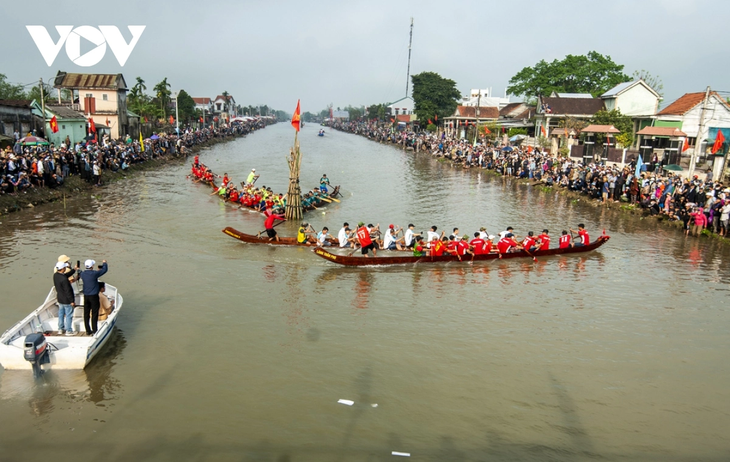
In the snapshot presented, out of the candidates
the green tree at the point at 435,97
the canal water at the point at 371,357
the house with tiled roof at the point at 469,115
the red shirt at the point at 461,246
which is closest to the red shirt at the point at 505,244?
the canal water at the point at 371,357

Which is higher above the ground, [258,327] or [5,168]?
[5,168]

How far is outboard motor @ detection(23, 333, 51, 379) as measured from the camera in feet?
30.3

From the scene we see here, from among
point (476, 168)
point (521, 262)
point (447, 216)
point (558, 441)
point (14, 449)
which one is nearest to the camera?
point (14, 449)

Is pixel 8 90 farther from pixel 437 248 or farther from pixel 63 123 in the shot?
pixel 437 248

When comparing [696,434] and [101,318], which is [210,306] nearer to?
[101,318]

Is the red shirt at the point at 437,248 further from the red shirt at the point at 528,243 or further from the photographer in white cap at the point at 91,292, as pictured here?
the photographer in white cap at the point at 91,292

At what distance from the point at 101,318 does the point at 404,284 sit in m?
8.34

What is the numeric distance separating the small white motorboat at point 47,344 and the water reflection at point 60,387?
0.60 feet

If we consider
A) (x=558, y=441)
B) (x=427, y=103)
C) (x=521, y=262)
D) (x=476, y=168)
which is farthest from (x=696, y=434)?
(x=427, y=103)

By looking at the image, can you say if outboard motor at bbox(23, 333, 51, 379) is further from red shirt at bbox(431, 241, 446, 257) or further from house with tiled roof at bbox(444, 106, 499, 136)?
house with tiled roof at bbox(444, 106, 499, 136)

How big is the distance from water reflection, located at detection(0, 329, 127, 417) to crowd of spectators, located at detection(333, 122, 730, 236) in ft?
72.2

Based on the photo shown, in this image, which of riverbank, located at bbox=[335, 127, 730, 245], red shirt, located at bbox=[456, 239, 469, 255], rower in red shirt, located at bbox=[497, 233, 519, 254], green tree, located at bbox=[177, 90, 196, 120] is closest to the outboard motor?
red shirt, located at bbox=[456, 239, 469, 255]

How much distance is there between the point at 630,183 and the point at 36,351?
27270 mm

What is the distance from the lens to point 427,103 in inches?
3297
